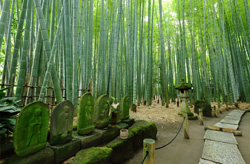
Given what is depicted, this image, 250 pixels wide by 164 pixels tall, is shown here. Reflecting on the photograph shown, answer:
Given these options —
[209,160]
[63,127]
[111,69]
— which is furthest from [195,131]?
[63,127]

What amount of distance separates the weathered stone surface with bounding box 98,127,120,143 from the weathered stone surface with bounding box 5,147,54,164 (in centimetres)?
79

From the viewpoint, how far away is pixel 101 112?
6.95 feet

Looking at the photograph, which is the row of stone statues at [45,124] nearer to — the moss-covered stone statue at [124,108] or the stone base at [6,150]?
the stone base at [6,150]

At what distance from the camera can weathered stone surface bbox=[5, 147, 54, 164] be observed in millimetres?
1044

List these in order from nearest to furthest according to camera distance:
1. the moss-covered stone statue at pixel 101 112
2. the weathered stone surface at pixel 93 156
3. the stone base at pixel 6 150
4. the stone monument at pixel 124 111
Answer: the stone base at pixel 6 150
the weathered stone surface at pixel 93 156
the moss-covered stone statue at pixel 101 112
the stone monument at pixel 124 111

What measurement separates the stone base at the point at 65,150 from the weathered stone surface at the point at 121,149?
1.43ft

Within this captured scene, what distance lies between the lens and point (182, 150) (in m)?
2.21

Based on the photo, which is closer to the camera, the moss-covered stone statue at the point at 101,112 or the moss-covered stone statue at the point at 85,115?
the moss-covered stone statue at the point at 85,115

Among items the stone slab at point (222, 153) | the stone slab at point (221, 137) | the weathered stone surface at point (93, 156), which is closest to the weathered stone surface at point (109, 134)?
the weathered stone surface at point (93, 156)

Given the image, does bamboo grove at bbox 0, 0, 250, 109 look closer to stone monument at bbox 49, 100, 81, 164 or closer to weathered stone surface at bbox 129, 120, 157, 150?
stone monument at bbox 49, 100, 81, 164

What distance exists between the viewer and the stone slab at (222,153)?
5.65 feet

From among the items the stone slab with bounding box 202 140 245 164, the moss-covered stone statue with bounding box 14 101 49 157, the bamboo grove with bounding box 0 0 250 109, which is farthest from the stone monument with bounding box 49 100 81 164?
the stone slab with bounding box 202 140 245 164

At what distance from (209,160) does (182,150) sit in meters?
0.52

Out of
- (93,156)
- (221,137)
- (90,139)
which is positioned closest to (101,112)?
(90,139)
